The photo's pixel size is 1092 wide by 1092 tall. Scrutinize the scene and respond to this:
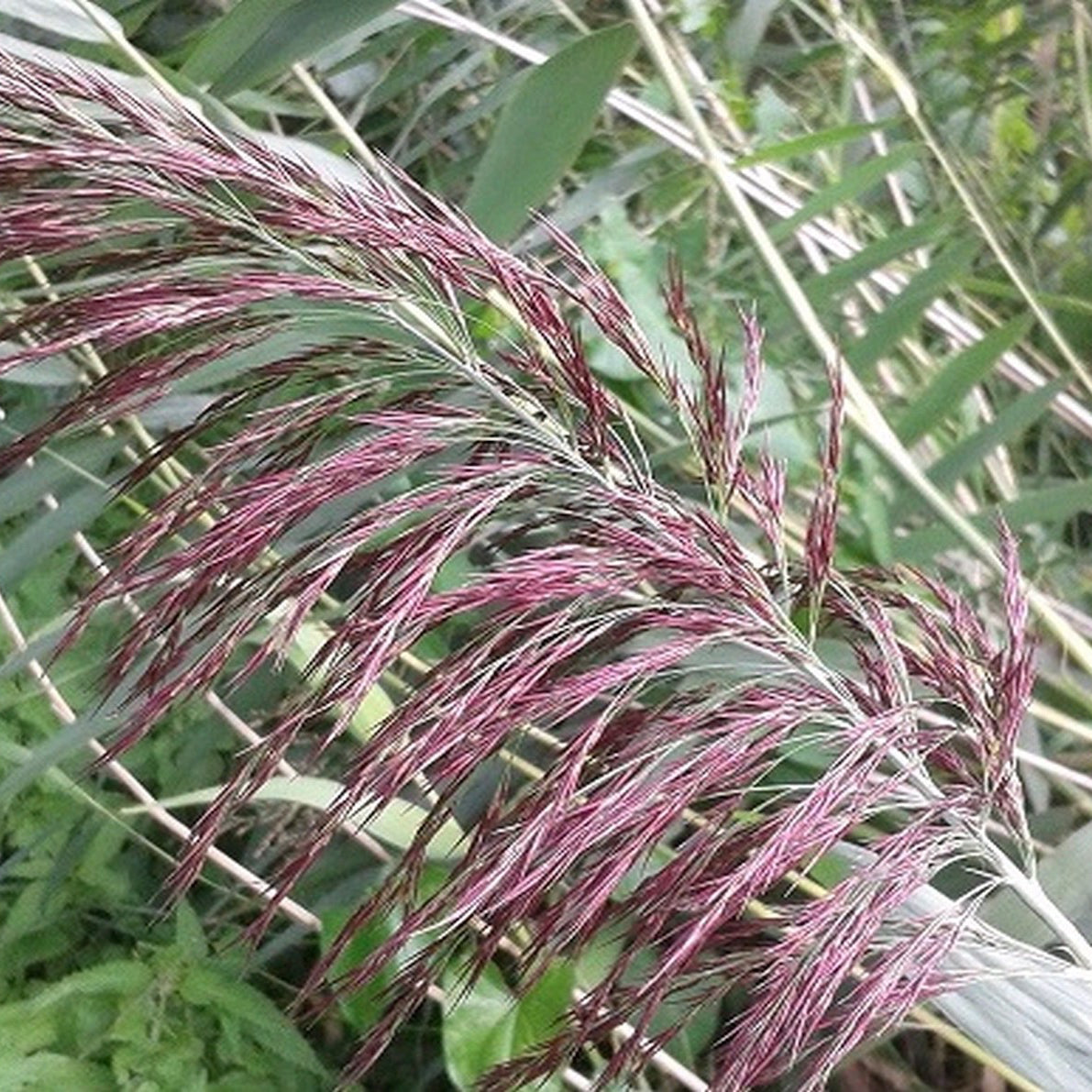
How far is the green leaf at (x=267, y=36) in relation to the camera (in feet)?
2.42

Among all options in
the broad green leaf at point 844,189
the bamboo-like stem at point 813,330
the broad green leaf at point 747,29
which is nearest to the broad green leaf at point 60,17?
the bamboo-like stem at point 813,330

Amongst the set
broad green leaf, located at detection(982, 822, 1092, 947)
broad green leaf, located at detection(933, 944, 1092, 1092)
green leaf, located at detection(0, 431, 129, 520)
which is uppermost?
green leaf, located at detection(0, 431, 129, 520)

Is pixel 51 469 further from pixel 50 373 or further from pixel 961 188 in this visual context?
pixel 961 188

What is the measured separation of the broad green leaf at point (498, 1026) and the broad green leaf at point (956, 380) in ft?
1.24

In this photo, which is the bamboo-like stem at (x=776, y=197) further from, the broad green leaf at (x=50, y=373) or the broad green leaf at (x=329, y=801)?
the broad green leaf at (x=329, y=801)

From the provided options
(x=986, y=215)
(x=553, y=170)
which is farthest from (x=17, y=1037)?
(x=986, y=215)

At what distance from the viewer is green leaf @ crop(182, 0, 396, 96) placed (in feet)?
2.42

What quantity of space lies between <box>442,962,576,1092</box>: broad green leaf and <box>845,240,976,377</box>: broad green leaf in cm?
40

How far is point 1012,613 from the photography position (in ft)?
1.73

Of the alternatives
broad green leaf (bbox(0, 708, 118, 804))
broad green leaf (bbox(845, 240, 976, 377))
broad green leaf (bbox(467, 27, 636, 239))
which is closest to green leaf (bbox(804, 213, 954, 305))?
broad green leaf (bbox(845, 240, 976, 377))

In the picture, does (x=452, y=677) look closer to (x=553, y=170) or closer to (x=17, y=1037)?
(x=553, y=170)

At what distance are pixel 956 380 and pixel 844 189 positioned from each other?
0.43 ft

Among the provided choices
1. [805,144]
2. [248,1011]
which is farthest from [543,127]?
[248,1011]

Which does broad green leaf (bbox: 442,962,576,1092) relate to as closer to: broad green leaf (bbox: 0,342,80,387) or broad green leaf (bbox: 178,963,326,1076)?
broad green leaf (bbox: 178,963,326,1076)
